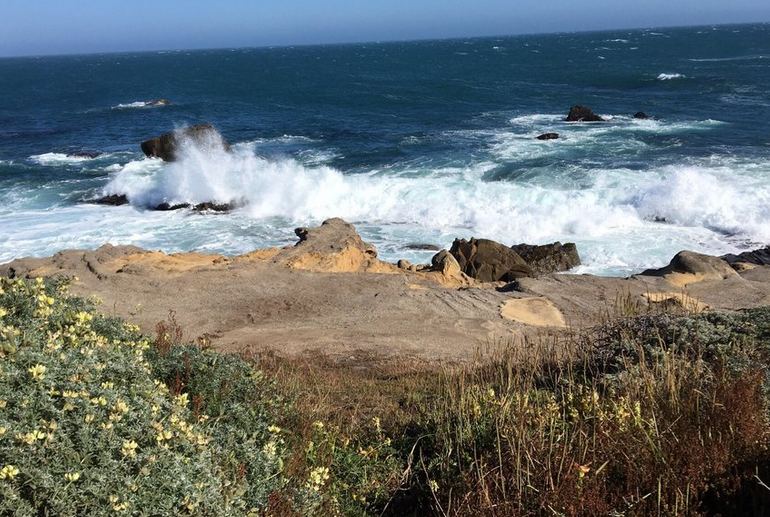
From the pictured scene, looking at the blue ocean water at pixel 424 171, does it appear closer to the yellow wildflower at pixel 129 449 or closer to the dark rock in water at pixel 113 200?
the dark rock in water at pixel 113 200

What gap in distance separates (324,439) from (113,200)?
23.1m

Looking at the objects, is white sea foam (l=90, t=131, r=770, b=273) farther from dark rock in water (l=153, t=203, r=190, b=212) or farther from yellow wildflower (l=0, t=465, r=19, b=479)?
yellow wildflower (l=0, t=465, r=19, b=479)

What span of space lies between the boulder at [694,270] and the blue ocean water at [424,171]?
3.30 metres

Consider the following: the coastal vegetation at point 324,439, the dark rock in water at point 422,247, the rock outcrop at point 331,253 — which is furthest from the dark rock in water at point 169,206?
the coastal vegetation at point 324,439

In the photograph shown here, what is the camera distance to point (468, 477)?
414 cm

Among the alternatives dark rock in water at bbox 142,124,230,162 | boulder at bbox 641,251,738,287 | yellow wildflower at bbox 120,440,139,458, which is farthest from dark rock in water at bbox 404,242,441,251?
yellow wildflower at bbox 120,440,139,458

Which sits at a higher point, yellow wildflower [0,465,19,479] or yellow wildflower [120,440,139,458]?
yellow wildflower [0,465,19,479]

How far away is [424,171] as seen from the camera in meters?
28.3

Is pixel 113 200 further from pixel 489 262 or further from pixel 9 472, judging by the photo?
pixel 9 472

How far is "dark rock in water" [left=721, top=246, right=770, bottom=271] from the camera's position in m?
17.1

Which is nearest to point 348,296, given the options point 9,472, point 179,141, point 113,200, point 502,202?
point 9,472

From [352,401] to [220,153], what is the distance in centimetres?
2446

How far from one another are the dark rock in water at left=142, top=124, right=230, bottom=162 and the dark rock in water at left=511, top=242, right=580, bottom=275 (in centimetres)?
1741

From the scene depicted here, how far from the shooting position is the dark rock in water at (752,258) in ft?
56.1
